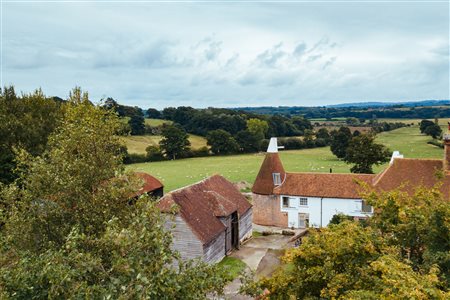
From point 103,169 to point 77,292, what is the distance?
631cm

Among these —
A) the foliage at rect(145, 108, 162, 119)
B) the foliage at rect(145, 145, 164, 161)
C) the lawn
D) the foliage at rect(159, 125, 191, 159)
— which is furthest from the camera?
the foliage at rect(145, 108, 162, 119)

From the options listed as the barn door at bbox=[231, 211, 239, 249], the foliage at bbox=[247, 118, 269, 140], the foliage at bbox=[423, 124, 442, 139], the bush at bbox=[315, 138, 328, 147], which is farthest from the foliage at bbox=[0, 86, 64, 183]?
the foliage at bbox=[423, 124, 442, 139]

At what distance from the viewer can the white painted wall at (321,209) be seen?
114 feet

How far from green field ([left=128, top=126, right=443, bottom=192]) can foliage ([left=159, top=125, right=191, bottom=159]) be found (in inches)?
164

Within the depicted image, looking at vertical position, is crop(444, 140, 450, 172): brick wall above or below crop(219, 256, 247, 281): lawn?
above

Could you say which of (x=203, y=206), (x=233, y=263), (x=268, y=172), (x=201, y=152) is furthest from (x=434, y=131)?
(x=203, y=206)

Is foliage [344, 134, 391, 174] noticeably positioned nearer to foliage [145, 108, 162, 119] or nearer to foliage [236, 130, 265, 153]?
foliage [236, 130, 265, 153]

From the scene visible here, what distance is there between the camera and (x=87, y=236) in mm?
11398

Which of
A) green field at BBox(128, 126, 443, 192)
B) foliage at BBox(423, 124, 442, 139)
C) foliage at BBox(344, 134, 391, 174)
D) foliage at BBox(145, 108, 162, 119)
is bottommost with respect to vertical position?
green field at BBox(128, 126, 443, 192)

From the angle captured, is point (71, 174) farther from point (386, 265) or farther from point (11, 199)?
point (386, 265)

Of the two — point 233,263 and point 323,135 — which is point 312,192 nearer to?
point 233,263

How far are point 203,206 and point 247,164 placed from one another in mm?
50386

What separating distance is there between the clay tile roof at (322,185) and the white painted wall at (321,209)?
1.54 ft

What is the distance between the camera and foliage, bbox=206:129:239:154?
95.4m
